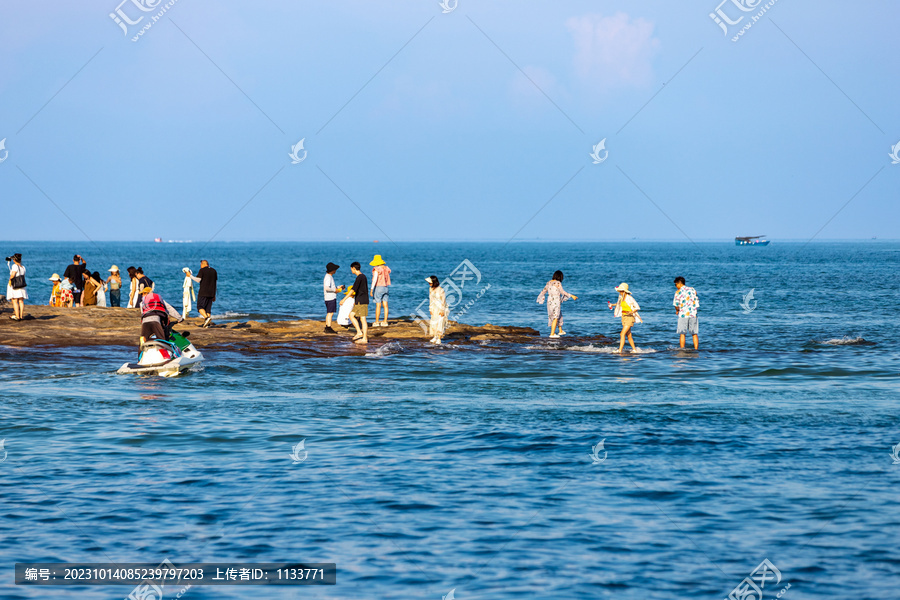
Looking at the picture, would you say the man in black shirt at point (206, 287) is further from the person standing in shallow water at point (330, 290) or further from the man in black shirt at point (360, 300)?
the man in black shirt at point (360, 300)

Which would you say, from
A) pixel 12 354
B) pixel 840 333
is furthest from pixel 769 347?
pixel 12 354

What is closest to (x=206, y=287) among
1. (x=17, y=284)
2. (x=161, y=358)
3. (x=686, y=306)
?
(x=17, y=284)

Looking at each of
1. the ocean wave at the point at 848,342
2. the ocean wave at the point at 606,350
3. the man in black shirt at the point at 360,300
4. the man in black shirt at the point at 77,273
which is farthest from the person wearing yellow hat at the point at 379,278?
the ocean wave at the point at 848,342

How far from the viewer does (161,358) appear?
19484mm

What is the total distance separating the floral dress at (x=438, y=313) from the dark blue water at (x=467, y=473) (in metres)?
2.57

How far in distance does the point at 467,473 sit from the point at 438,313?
13.8 m

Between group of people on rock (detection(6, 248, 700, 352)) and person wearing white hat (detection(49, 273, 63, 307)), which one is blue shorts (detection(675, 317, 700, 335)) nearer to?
group of people on rock (detection(6, 248, 700, 352))

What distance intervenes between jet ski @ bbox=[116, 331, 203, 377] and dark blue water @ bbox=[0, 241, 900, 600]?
55 cm

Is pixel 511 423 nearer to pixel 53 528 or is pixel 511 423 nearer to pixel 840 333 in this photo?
pixel 53 528

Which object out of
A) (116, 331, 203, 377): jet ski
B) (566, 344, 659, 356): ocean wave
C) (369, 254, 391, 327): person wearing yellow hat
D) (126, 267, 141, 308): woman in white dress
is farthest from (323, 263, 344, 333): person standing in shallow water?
(566, 344, 659, 356): ocean wave

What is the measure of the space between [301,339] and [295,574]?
18.0 m

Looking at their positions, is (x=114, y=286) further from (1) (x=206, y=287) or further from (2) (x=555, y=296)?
(2) (x=555, y=296)

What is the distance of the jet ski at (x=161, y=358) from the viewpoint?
19328 millimetres

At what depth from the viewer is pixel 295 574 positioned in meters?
8.26
